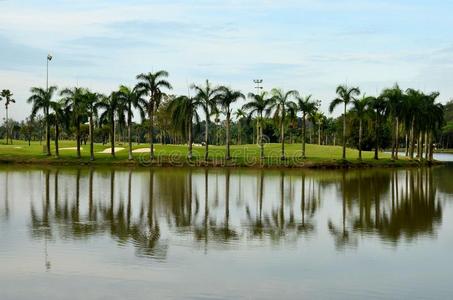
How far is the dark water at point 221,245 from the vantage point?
39.9ft

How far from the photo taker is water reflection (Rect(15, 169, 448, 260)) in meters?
18.2

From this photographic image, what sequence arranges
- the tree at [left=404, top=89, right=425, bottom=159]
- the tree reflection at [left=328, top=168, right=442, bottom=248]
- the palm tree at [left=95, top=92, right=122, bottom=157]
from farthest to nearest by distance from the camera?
the tree at [left=404, top=89, right=425, bottom=159]
the palm tree at [left=95, top=92, right=122, bottom=157]
the tree reflection at [left=328, top=168, right=442, bottom=248]

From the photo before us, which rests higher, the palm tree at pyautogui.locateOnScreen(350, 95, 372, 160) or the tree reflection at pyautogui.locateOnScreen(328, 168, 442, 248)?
the palm tree at pyautogui.locateOnScreen(350, 95, 372, 160)

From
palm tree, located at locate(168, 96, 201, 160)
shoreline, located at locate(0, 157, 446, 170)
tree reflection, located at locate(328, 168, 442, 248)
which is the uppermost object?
palm tree, located at locate(168, 96, 201, 160)

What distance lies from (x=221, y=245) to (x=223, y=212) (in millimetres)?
7486

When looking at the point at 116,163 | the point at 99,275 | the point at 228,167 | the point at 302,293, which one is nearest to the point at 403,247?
the point at 302,293

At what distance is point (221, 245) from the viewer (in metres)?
16.8

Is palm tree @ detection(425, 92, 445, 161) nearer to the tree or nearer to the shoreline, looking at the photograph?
the tree

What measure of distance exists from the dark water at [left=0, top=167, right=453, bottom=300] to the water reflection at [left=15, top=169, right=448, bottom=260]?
0.07m

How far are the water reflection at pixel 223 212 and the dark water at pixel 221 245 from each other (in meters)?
0.07

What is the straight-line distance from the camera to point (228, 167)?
58594mm

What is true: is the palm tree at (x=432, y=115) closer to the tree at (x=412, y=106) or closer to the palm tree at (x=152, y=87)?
the tree at (x=412, y=106)

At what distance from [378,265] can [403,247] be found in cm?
289

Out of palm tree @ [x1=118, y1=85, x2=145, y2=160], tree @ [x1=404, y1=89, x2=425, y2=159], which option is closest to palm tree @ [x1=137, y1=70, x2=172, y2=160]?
palm tree @ [x1=118, y1=85, x2=145, y2=160]
